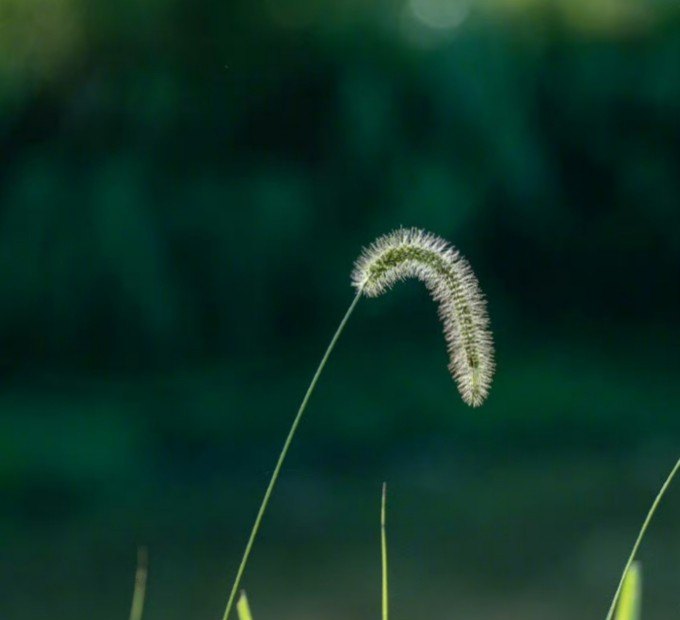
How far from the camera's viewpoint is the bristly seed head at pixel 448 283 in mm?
1432

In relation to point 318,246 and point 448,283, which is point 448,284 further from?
point 318,246

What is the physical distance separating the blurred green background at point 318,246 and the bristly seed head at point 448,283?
4.97m

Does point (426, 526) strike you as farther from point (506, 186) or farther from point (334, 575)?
point (506, 186)

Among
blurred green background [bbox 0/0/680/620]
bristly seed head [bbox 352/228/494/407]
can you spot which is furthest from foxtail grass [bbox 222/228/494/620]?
blurred green background [bbox 0/0/680/620]

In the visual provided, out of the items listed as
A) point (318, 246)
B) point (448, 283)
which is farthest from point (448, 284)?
point (318, 246)

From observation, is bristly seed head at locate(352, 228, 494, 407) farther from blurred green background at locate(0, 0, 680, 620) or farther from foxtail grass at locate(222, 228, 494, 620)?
blurred green background at locate(0, 0, 680, 620)

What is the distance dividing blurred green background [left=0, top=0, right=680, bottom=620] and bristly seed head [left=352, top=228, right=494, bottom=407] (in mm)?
4974

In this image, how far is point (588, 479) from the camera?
6.79 m

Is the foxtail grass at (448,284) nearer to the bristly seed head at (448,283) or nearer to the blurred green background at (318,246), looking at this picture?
the bristly seed head at (448,283)

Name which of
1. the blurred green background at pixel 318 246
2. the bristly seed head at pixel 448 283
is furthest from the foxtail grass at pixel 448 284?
the blurred green background at pixel 318 246

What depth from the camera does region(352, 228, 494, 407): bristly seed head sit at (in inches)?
56.4

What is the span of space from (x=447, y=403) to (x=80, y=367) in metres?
1.80

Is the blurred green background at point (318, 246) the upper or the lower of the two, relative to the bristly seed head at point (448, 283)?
upper

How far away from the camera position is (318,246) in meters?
7.27
